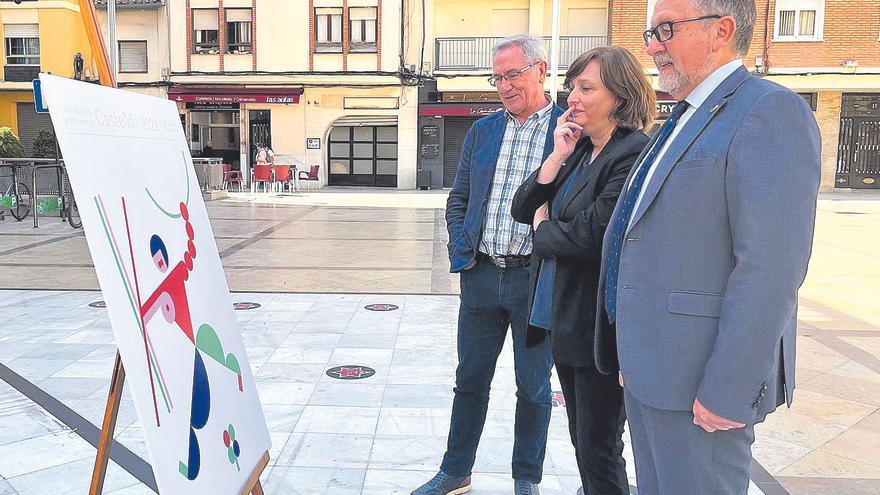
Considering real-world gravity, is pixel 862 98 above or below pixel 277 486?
above

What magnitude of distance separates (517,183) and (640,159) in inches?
35.9

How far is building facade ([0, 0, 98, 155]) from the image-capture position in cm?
2430

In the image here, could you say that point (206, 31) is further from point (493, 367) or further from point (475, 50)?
point (493, 367)

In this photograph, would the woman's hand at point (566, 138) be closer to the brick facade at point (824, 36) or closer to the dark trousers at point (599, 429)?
the dark trousers at point (599, 429)

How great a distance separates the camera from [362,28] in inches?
936

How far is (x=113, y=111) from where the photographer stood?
1829mm

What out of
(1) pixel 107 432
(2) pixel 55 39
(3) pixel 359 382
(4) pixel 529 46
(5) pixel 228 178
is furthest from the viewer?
(2) pixel 55 39

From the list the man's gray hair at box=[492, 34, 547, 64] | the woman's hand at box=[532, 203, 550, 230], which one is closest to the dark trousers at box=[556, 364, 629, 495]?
the woman's hand at box=[532, 203, 550, 230]

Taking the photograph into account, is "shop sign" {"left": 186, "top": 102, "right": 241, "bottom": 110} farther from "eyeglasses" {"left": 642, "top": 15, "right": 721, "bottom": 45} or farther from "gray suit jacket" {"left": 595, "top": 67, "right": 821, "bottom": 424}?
"gray suit jacket" {"left": 595, "top": 67, "right": 821, "bottom": 424}

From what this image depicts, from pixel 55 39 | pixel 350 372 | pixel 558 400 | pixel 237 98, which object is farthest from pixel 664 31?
pixel 55 39

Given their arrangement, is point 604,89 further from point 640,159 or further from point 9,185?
point 9,185

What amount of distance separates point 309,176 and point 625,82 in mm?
20028

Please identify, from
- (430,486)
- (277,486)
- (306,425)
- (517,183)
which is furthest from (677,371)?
(306,425)

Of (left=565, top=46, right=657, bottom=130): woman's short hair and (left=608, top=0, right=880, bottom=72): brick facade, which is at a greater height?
(left=608, top=0, right=880, bottom=72): brick facade
